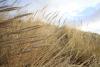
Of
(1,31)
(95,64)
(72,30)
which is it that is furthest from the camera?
(72,30)

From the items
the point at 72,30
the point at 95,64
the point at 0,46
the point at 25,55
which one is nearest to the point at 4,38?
the point at 0,46

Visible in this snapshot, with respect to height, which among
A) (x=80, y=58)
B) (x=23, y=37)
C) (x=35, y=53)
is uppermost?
(x=23, y=37)

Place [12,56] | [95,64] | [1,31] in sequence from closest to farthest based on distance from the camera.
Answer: [1,31], [12,56], [95,64]

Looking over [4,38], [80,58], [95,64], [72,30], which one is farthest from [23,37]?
[72,30]

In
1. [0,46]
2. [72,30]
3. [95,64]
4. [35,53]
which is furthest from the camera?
[72,30]

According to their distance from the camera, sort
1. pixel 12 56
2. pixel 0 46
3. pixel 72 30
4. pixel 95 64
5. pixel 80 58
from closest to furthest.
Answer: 1. pixel 0 46
2. pixel 12 56
3. pixel 95 64
4. pixel 80 58
5. pixel 72 30

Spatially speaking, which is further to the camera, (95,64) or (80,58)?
(80,58)

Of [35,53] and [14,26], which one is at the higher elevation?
[14,26]

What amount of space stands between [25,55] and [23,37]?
216 millimetres

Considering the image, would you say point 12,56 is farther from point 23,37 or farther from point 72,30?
point 72,30

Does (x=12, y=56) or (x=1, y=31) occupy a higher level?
(x=1, y=31)

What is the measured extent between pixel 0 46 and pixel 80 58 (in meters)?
2.74

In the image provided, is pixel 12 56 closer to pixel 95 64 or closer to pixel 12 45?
pixel 12 45

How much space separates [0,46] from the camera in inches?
91.6
